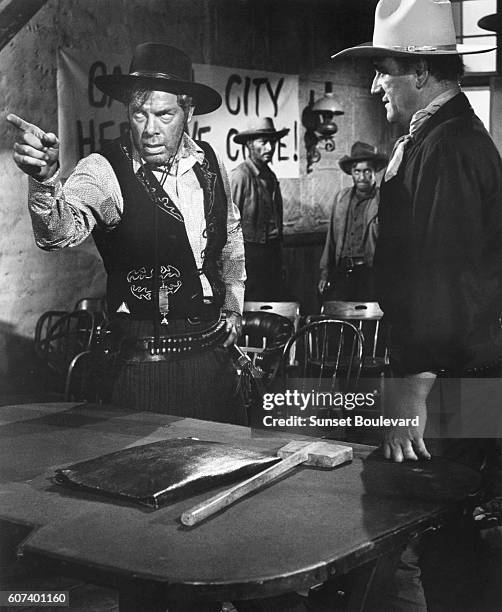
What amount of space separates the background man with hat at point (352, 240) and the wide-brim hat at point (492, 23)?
0.88m

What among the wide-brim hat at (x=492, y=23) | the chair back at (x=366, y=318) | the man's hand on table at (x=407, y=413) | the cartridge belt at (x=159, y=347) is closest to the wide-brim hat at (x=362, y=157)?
the wide-brim hat at (x=492, y=23)

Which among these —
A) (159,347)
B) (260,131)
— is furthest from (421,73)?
(260,131)

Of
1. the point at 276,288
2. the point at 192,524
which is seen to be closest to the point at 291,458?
the point at 192,524

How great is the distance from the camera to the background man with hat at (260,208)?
2.94m

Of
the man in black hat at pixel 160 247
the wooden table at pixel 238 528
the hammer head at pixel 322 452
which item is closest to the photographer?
the wooden table at pixel 238 528

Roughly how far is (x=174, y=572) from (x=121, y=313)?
1.40 meters

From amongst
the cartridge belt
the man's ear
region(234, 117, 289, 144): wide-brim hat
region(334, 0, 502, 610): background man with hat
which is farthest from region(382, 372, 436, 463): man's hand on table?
region(234, 117, 289, 144): wide-brim hat

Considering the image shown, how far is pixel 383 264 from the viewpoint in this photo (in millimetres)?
1946

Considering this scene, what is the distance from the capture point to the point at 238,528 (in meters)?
1.17

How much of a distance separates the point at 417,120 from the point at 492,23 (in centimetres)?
45

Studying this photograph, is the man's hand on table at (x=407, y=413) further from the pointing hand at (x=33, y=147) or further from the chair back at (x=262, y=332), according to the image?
the chair back at (x=262, y=332)

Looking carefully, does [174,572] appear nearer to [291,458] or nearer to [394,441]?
[291,458]

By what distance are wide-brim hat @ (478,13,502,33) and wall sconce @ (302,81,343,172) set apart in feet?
1.65

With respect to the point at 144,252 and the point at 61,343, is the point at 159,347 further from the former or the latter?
the point at 61,343
